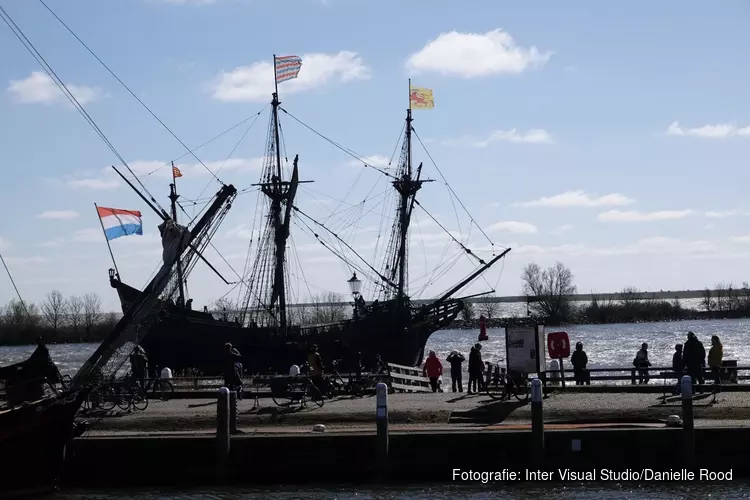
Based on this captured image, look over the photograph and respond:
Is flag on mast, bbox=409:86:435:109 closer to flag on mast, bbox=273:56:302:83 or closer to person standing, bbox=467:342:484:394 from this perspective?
flag on mast, bbox=273:56:302:83

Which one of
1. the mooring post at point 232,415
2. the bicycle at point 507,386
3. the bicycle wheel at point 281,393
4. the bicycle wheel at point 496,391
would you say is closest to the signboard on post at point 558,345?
the bicycle at point 507,386

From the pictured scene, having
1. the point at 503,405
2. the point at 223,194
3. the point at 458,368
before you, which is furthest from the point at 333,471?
the point at 223,194

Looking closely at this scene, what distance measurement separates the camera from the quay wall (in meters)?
22.1

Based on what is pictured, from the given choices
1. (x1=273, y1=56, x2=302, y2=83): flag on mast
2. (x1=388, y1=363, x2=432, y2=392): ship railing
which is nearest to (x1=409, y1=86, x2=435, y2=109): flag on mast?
(x1=273, y1=56, x2=302, y2=83): flag on mast

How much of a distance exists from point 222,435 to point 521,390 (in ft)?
34.3

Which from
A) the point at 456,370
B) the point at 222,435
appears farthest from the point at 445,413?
the point at 456,370

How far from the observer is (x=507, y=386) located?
96.7 ft

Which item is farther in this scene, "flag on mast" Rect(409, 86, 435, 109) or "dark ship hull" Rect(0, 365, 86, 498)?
"flag on mast" Rect(409, 86, 435, 109)

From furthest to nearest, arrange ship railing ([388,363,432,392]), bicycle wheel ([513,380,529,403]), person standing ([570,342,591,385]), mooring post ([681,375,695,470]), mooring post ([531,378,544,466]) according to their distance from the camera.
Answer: ship railing ([388,363,432,392])
person standing ([570,342,591,385])
bicycle wheel ([513,380,529,403])
mooring post ([531,378,544,466])
mooring post ([681,375,695,470])

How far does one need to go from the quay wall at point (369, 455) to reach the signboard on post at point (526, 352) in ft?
25.9

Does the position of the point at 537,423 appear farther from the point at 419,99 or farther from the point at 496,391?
the point at 419,99

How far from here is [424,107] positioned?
64562 millimetres

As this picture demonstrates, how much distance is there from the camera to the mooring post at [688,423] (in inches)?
842

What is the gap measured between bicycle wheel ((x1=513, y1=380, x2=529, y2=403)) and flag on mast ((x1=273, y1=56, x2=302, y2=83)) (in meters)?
32.5
